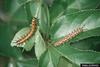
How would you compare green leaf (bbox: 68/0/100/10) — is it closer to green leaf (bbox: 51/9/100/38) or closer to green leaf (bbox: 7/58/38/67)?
green leaf (bbox: 51/9/100/38)

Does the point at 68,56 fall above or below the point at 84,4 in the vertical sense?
below

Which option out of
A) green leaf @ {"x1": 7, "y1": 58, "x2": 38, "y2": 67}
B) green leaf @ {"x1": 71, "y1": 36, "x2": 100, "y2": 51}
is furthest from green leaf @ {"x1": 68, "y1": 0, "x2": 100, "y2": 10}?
green leaf @ {"x1": 7, "y1": 58, "x2": 38, "y2": 67}

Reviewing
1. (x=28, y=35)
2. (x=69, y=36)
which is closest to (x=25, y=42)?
(x=28, y=35)

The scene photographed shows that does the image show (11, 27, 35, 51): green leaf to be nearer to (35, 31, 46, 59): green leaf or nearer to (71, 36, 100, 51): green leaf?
(35, 31, 46, 59): green leaf

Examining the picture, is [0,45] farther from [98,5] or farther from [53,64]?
[98,5]

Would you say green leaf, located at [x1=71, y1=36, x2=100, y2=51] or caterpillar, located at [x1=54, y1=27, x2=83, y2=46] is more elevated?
caterpillar, located at [x1=54, y1=27, x2=83, y2=46]

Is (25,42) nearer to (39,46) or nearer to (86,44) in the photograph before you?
(39,46)

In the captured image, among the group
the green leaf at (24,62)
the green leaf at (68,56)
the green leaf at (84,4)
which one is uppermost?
the green leaf at (84,4)

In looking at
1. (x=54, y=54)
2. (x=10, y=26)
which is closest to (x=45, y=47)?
(x=54, y=54)

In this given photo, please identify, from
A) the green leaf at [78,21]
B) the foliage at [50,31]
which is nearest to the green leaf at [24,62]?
the foliage at [50,31]

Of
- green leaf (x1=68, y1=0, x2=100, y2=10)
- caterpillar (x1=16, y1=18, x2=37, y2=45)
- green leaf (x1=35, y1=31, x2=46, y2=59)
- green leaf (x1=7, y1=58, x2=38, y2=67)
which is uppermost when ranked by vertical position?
green leaf (x1=68, y1=0, x2=100, y2=10)

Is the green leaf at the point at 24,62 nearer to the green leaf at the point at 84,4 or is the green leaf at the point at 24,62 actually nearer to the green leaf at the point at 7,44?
the green leaf at the point at 7,44
